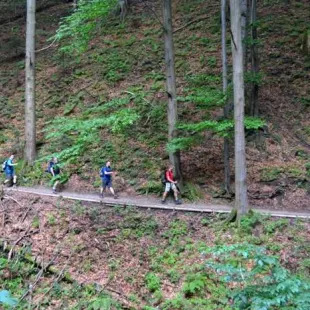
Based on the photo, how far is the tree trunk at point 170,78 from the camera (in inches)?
546

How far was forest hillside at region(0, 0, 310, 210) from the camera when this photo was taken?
1430 centimetres

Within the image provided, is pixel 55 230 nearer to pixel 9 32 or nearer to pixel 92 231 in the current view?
pixel 92 231

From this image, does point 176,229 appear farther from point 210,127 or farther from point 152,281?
point 210,127

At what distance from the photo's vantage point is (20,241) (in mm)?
10844

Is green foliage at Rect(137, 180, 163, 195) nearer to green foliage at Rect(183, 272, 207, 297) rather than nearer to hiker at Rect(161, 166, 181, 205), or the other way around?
hiker at Rect(161, 166, 181, 205)

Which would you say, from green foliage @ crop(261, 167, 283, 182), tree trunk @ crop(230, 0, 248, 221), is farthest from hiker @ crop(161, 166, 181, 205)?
green foliage @ crop(261, 167, 283, 182)

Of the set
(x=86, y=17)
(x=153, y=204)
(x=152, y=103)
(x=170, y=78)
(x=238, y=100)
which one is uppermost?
(x=86, y=17)

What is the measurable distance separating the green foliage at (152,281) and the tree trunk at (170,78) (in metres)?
5.09

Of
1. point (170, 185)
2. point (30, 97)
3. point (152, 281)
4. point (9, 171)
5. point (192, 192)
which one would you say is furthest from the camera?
point (30, 97)

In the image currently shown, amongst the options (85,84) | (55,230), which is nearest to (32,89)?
(85,84)

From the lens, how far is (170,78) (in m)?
14.3

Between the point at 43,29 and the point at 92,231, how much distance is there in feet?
68.8

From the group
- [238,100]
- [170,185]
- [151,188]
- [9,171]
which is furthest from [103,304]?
[9,171]

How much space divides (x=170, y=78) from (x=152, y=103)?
437 centimetres
